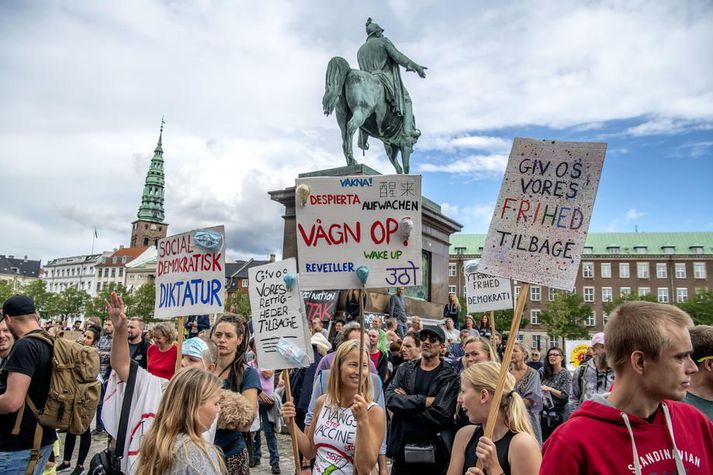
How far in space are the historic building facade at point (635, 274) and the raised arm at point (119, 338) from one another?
262 feet

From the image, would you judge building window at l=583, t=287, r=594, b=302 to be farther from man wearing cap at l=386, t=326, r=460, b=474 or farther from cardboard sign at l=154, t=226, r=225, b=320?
cardboard sign at l=154, t=226, r=225, b=320

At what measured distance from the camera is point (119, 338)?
12.4 ft

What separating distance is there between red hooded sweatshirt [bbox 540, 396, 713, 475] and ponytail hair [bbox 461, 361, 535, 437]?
1143 mm

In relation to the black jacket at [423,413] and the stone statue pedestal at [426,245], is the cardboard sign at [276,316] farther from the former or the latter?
the stone statue pedestal at [426,245]

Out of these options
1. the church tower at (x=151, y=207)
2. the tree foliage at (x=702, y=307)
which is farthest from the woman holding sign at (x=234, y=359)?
the church tower at (x=151, y=207)

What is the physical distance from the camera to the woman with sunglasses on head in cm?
732

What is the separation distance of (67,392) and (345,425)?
6.41 ft

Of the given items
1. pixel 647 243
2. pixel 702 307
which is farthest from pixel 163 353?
pixel 647 243

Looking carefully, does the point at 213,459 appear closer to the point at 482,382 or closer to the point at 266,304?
the point at 482,382

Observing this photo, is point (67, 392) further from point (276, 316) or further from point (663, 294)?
point (663, 294)

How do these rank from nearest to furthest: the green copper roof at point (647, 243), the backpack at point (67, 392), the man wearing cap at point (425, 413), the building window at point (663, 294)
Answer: the backpack at point (67, 392) → the man wearing cap at point (425, 413) → the building window at point (663, 294) → the green copper roof at point (647, 243)

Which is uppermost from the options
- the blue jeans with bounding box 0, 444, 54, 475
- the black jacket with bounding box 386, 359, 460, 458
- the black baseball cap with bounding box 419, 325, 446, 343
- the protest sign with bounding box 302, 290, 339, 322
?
the protest sign with bounding box 302, 290, 339, 322

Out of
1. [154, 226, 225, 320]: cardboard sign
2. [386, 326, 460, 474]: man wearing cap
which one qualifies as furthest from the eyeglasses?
[154, 226, 225, 320]: cardboard sign

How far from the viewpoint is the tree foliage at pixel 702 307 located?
217 feet
